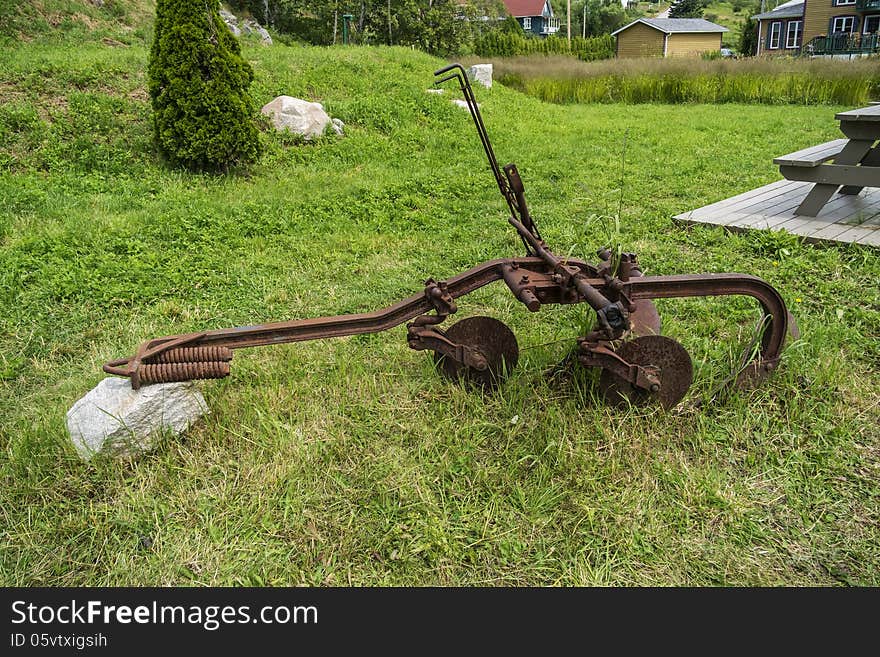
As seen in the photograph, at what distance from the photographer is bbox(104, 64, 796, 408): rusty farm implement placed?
2363mm

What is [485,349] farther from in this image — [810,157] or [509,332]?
[810,157]

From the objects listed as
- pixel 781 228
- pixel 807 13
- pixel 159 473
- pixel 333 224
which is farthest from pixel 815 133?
pixel 807 13

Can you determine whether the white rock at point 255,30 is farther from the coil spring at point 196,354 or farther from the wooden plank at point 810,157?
the coil spring at point 196,354

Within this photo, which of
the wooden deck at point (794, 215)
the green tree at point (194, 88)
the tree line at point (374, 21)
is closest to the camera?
the wooden deck at point (794, 215)

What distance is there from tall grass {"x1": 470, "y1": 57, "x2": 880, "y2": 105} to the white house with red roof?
146 feet

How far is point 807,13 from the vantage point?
104 ft

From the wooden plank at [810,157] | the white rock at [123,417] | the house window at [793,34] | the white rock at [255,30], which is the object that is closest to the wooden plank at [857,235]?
the wooden plank at [810,157]

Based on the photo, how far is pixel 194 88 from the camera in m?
6.09

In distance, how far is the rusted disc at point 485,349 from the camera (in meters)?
2.62

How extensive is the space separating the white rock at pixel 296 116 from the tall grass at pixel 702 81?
8.26 metres

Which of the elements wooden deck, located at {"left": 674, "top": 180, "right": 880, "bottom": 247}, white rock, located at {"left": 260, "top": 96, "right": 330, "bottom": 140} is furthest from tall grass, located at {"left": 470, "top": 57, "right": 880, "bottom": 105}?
wooden deck, located at {"left": 674, "top": 180, "right": 880, "bottom": 247}

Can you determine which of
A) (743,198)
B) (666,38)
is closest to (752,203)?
(743,198)

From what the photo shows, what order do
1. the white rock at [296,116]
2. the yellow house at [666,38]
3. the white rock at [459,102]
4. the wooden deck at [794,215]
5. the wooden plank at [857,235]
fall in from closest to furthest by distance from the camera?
the wooden plank at [857,235] → the wooden deck at [794,215] → the white rock at [296,116] → the white rock at [459,102] → the yellow house at [666,38]

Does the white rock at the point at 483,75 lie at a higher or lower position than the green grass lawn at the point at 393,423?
higher
